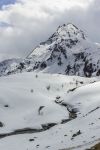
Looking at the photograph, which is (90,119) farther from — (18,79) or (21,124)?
(18,79)

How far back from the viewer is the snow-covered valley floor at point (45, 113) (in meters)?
55.9

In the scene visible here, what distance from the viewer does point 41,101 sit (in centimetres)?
11006

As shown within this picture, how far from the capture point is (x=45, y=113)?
9694 cm

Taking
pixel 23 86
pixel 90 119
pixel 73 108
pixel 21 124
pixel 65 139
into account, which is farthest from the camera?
pixel 23 86

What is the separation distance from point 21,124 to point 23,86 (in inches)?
1435

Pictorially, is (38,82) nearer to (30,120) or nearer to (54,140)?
(30,120)

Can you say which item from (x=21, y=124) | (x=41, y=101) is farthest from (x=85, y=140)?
(x=41, y=101)

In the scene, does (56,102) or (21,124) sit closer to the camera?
(21,124)

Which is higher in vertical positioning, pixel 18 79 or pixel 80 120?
pixel 18 79

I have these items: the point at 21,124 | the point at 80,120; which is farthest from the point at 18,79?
the point at 80,120

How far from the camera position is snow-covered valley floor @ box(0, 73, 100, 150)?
2201 inches

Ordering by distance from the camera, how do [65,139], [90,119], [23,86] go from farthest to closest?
[23,86] → [90,119] → [65,139]

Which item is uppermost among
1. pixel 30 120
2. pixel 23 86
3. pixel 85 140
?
pixel 23 86

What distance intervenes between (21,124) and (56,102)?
933 inches
